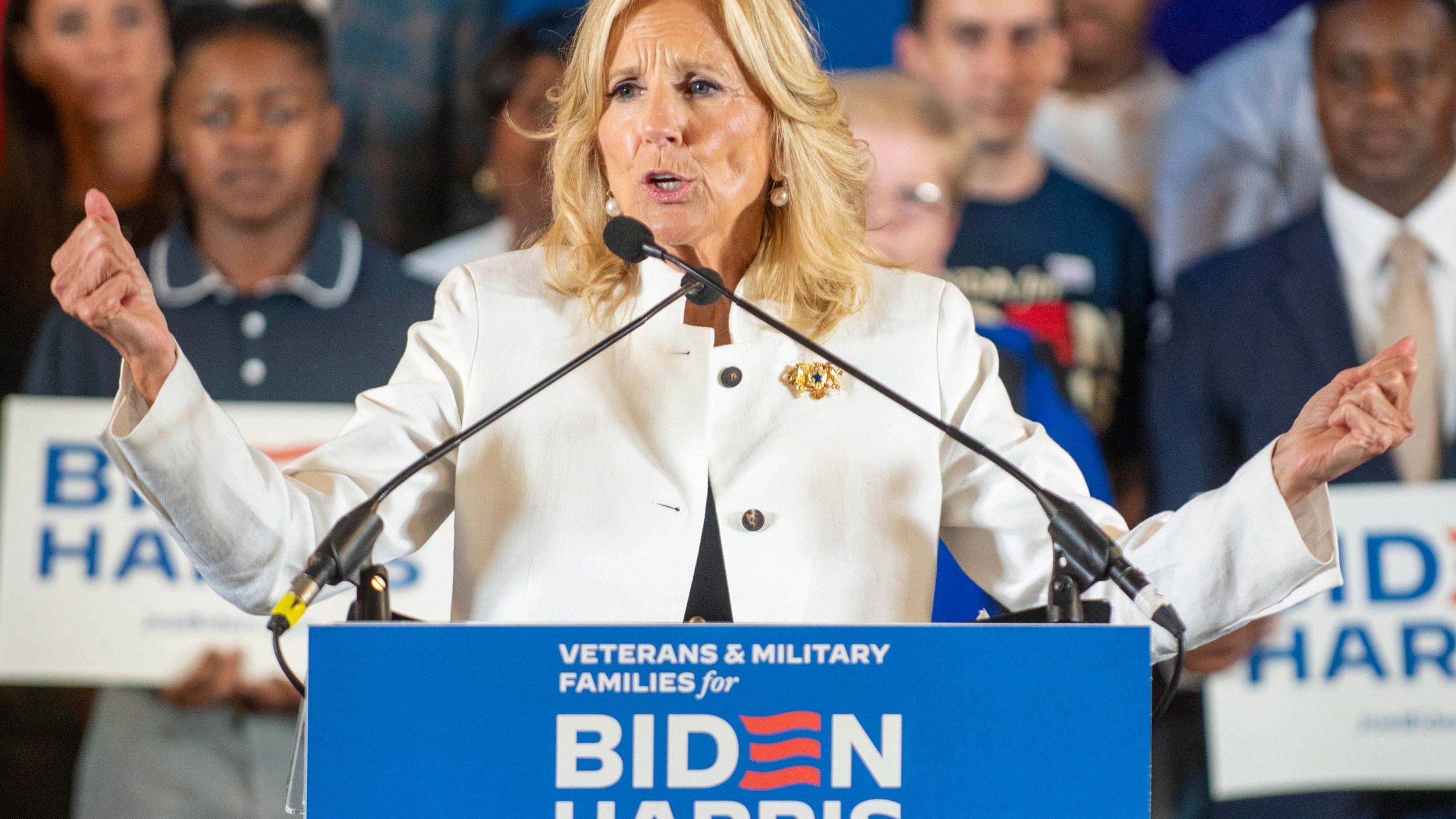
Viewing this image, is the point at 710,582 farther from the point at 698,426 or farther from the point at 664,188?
the point at 664,188

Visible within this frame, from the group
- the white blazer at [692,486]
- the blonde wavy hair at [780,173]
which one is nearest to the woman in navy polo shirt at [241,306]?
the blonde wavy hair at [780,173]

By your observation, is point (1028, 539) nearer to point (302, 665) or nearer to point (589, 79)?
point (589, 79)

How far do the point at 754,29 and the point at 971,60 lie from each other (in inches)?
75.4

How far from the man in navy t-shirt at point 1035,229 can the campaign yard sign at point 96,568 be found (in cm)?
153

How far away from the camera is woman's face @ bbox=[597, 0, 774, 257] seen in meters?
1.69

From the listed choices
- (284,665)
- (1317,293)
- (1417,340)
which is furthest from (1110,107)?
(284,665)

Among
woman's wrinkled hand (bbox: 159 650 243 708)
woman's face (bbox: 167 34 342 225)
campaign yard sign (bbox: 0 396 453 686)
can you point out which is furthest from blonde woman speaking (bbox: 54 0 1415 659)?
woman's wrinkled hand (bbox: 159 650 243 708)

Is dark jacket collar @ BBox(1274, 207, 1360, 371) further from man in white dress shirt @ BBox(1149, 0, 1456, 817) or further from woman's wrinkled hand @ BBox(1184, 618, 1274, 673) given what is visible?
woman's wrinkled hand @ BBox(1184, 618, 1274, 673)

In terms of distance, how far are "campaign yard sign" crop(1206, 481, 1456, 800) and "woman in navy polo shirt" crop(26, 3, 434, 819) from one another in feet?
7.48

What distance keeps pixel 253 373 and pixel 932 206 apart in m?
1.73

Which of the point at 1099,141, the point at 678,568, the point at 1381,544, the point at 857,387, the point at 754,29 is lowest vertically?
the point at 678,568

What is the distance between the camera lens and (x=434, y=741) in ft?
3.56

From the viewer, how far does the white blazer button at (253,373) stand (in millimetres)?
3363

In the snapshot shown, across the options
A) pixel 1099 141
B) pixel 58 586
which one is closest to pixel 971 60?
pixel 1099 141
